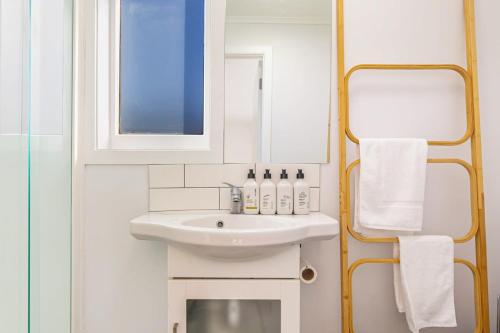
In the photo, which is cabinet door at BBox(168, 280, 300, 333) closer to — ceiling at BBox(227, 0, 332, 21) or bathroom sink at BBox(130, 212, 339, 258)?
bathroom sink at BBox(130, 212, 339, 258)

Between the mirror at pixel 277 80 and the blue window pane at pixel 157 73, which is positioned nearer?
the mirror at pixel 277 80

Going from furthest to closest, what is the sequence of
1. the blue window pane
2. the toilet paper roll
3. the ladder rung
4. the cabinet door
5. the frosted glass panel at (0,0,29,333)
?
the blue window pane, the ladder rung, the toilet paper roll, the cabinet door, the frosted glass panel at (0,0,29,333)

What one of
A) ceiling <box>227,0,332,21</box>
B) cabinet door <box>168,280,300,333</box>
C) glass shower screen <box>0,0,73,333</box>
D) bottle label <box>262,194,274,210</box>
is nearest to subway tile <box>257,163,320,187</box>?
bottle label <box>262,194,274,210</box>

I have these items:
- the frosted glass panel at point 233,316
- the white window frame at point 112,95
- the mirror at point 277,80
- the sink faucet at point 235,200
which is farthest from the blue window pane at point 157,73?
the frosted glass panel at point 233,316

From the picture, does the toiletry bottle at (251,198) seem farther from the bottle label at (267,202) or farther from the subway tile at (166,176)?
the subway tile at (166,176)

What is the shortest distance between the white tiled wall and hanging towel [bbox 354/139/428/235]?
19 centimetres

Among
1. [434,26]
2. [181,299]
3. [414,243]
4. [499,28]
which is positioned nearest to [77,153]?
[181,299]

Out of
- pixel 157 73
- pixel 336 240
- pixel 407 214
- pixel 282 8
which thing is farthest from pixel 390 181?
pixel 157 73

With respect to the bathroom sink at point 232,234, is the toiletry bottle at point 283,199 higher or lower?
higher

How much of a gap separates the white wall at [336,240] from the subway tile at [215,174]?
0.19 metres

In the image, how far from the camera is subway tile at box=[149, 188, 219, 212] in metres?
1.45

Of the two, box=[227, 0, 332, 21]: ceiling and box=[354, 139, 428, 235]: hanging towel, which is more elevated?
box=[227, 0, 332, 21]: ceiling

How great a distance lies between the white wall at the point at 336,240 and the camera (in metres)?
1.45

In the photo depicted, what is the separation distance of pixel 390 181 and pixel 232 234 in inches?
26.5
